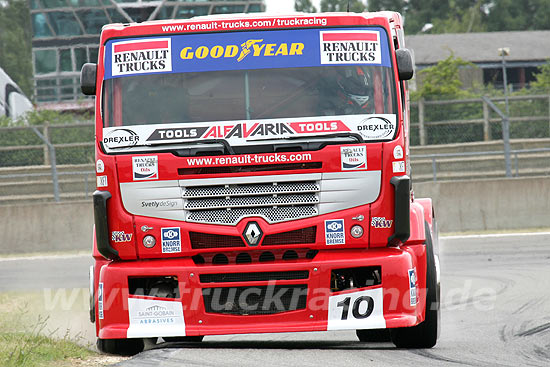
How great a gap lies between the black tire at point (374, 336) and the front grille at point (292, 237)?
73.9 inches

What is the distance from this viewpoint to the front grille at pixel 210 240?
8383mm

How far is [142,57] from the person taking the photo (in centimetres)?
874

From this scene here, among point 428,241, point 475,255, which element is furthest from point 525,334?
point 475,255

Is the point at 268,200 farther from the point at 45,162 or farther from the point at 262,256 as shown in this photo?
the point at 45,162

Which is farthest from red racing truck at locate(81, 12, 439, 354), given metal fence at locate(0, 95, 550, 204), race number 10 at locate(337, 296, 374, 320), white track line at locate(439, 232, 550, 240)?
metal fence at locate(0, 95, 550, 204)

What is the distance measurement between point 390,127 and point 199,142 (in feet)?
5.08

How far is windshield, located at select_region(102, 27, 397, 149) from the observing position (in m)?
8.47

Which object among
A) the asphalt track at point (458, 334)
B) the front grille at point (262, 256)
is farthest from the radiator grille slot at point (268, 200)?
the asphalt track at point (458, 334)

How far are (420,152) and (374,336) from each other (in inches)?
551

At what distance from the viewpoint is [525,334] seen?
9.61 metres

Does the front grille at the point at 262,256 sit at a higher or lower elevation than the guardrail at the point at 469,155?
lower

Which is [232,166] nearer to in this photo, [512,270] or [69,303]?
[69,303]

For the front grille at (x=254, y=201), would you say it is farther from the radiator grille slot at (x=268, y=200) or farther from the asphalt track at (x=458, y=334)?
the asphalt track at (x=458, y=334)

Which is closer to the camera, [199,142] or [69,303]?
[199,142]
